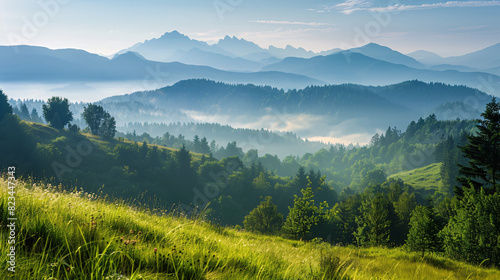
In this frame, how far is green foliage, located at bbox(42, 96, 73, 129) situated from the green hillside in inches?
7083

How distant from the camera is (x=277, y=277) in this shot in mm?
4910

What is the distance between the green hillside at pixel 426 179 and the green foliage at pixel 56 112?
180 metres

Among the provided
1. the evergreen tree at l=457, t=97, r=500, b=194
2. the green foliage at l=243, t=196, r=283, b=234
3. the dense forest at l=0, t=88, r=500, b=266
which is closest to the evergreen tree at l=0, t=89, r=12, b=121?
the dense forest at l=0, t=88, r=500, b=266

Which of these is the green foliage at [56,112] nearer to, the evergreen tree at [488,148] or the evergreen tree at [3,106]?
the evergreen tree at [3,106]

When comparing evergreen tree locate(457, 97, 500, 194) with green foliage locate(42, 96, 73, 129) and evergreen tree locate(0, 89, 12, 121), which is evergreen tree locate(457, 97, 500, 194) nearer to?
evergreen tree locate(0, 89, 12, 121)

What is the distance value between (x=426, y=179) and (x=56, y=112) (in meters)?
203

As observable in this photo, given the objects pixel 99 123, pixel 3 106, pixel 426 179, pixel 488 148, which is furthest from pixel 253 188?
pixel 426 179

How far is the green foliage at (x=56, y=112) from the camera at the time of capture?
13075 centimetres

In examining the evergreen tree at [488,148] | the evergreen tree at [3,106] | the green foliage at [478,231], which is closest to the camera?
the green foliage at [478,231]

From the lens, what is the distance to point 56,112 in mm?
130750

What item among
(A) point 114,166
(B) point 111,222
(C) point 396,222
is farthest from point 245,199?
(B) point 111,222

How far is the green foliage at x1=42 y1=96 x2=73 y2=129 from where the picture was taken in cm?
13075

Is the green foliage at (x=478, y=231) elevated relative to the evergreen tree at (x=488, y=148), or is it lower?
lower

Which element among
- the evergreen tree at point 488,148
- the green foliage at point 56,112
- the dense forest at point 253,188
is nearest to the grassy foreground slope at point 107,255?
the dense forest at point 253,188
